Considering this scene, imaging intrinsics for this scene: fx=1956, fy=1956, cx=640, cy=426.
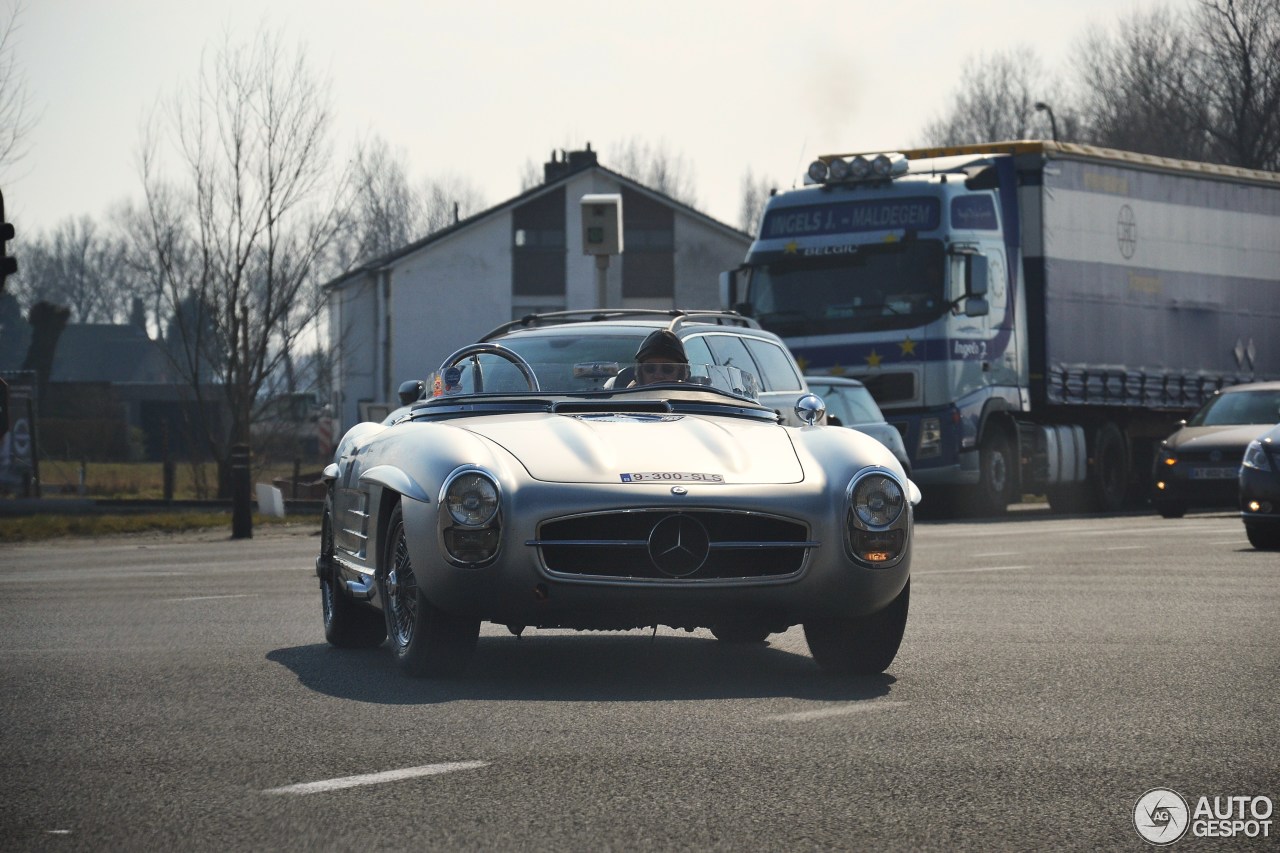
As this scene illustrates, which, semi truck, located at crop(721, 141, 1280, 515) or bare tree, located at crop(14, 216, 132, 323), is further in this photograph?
bare tree, located at crop(14, 216, 132, 323)

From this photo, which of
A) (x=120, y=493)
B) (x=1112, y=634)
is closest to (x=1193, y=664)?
(x=1112, y=634)

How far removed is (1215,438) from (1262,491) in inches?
262

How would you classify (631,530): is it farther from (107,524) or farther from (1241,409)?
(107,524)

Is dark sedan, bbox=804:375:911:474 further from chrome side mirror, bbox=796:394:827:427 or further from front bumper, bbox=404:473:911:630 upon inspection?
front bumper, bbox=404:473:911:630

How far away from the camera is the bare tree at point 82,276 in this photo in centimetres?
12662

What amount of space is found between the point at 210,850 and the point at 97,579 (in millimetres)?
10745

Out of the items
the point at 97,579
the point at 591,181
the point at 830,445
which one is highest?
the point at 591,181

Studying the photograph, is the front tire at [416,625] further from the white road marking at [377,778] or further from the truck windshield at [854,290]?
the truck windshield at [854,290]

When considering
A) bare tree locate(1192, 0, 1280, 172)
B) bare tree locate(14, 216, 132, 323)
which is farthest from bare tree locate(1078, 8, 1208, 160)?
bare tree locate(14, 216, 132, 323)

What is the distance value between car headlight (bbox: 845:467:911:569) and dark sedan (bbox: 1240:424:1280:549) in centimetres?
891

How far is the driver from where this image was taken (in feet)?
29.1

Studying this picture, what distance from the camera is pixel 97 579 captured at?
588 inches

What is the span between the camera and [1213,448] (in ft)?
73.0

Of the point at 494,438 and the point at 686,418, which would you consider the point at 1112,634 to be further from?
the point at 494,438
